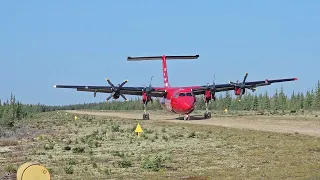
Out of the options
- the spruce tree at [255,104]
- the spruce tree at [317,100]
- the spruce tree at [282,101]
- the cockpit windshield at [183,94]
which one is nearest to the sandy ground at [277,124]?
the cockpit windshield at [183,94]

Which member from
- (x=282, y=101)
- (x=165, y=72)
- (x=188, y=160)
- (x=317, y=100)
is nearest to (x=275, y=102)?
(x=282, y=101)

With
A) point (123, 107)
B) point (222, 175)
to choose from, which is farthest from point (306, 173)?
point (123, 107)

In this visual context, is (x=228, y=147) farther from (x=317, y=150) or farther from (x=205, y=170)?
(x=205, y=170)

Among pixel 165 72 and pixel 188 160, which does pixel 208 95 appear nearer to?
pixel 165 72

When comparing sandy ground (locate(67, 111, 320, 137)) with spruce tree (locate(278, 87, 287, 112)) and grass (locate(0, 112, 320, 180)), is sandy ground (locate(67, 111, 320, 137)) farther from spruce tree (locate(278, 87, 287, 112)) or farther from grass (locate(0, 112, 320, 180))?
spruce tree (locate(278, 87, 287, 112))

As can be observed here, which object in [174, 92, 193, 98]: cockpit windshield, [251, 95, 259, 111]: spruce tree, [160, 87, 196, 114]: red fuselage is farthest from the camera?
[251, 95, 259, 111]: spruce tree

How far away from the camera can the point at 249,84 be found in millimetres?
56219

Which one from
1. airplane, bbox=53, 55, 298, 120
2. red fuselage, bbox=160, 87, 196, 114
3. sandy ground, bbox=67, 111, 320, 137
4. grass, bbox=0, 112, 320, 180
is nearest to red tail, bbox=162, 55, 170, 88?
airplane, bbox=53, 55, 298, 120

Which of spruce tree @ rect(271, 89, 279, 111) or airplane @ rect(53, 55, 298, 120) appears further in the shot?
spruce tree @ rect(271, 89, 279, 111)

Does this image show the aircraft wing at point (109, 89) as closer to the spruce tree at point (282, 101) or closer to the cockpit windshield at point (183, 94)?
the cockpit windshield at point (183, 94)

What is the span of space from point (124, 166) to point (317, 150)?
24.3ft

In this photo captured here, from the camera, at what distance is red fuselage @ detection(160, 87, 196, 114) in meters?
49.3

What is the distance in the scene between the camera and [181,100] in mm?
49438

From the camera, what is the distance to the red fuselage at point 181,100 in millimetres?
49344
